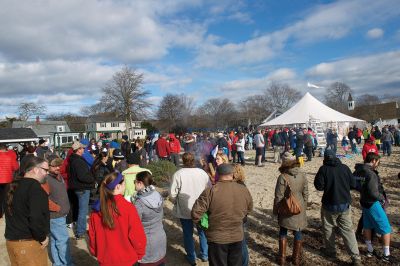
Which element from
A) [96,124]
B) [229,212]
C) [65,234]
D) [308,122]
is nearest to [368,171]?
[229,212]

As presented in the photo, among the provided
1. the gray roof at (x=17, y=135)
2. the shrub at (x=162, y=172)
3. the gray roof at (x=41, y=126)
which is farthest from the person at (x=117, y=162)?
the gray roof at (x=41, y=126)

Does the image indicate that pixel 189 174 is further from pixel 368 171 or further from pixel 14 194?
pixel 368 171

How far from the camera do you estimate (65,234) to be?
14.8 feet

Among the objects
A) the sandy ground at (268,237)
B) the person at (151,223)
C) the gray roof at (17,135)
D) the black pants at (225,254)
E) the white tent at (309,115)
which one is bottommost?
the sandy ground at (268,237)

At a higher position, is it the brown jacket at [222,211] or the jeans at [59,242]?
the brown jacket at [222,211]

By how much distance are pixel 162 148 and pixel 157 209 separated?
9.49 m

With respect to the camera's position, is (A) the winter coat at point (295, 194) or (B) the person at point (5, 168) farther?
(B) the person at point (5, 168)

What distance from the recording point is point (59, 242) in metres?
4.46

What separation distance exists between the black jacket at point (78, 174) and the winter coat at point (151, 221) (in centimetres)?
253

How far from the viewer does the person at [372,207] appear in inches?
184

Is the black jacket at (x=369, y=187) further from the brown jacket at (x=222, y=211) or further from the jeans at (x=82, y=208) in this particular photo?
the jeans at (x=82, y=208)

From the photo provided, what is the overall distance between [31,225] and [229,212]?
1.99 meters

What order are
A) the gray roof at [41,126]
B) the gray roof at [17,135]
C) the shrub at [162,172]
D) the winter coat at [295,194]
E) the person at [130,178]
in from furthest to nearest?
the gray roof at [41,126], the gray roof at [17,135], the shrub at [162,172], the person at [130,178], the winter coat at [295,194]

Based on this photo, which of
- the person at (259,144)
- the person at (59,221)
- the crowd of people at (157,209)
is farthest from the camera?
the person at (259,144)
